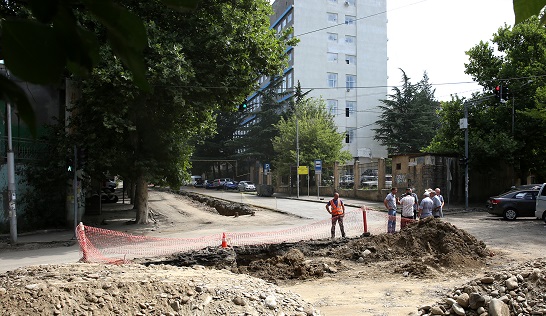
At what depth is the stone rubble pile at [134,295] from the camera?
237 inches

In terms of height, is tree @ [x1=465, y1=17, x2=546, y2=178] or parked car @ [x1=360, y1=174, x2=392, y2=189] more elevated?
tree @ [x1=465, y1=17, x2=546, y2=178]

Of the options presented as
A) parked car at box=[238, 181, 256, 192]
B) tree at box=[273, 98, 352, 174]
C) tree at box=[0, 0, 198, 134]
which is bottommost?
parked car at box=[238, 181, 256, 192]

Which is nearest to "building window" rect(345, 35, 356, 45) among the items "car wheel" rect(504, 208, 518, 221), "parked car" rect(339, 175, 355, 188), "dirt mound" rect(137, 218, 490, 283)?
"parked car" rect(339, 175, 355, 188)

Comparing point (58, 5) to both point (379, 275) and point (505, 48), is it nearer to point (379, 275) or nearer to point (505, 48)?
point (379, 275)

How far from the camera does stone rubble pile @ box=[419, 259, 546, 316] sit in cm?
611

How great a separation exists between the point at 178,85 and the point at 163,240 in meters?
5.83

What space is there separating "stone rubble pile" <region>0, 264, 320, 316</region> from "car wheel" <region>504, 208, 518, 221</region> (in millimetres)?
17550

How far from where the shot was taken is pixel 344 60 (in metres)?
60.5

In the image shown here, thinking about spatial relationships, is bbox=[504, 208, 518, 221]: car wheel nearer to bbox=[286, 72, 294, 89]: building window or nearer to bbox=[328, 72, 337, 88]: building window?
bbox=[328, 72, 337, 88]: building window

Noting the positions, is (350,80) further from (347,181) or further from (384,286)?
(384,286)

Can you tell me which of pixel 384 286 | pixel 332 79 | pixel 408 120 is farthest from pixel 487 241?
pixel 332 79

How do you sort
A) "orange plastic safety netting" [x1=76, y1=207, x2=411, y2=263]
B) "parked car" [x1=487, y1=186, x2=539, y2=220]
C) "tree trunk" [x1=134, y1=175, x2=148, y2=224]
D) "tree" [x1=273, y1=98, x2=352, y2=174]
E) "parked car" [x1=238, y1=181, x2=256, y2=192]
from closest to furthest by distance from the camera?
1. "orange plastic safety netting" [x1=76, y1=207, x2=411, y2=263]
2. "tree trunk" [x1=134, y1=175, x2=148, y2=224]
3. "parked car" [x1=487, y1=186, x2=539, y2=220]
4. "tree" [x1=273, y1=98, x2=352, y2=174]
5. "parked car" [x1=238, y1=181, x2=256, y2=192]

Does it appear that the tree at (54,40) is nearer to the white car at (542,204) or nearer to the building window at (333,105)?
the white car at (542,204)

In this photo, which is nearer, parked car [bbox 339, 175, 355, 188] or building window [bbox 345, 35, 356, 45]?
parked car [bbox 339, 175, 355, 188]
